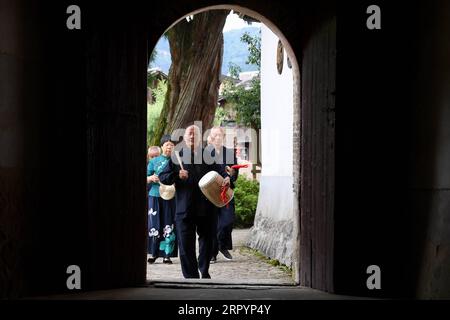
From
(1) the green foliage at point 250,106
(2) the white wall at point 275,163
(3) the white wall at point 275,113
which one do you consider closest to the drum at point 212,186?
(2) the white wall at point 275,163

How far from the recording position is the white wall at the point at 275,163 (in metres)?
10.7

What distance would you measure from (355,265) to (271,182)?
7.29m

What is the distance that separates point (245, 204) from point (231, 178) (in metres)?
9.98

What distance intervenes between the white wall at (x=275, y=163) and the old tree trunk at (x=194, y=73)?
0.99m

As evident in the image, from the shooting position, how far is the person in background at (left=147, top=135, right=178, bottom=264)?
32.7 ft

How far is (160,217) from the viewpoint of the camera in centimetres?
1005

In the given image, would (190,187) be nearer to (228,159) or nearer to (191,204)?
(191,204)

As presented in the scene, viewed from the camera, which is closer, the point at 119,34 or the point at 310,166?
the point at 119,34

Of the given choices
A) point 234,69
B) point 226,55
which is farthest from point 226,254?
point 226,55

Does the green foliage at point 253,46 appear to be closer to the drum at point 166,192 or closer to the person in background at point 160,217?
the person in background at point 160,217

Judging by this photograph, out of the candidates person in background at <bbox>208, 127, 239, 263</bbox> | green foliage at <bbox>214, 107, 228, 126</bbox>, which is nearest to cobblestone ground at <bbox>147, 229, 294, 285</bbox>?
person in background at <bbox>208, 127, 239, 263</bbox>
